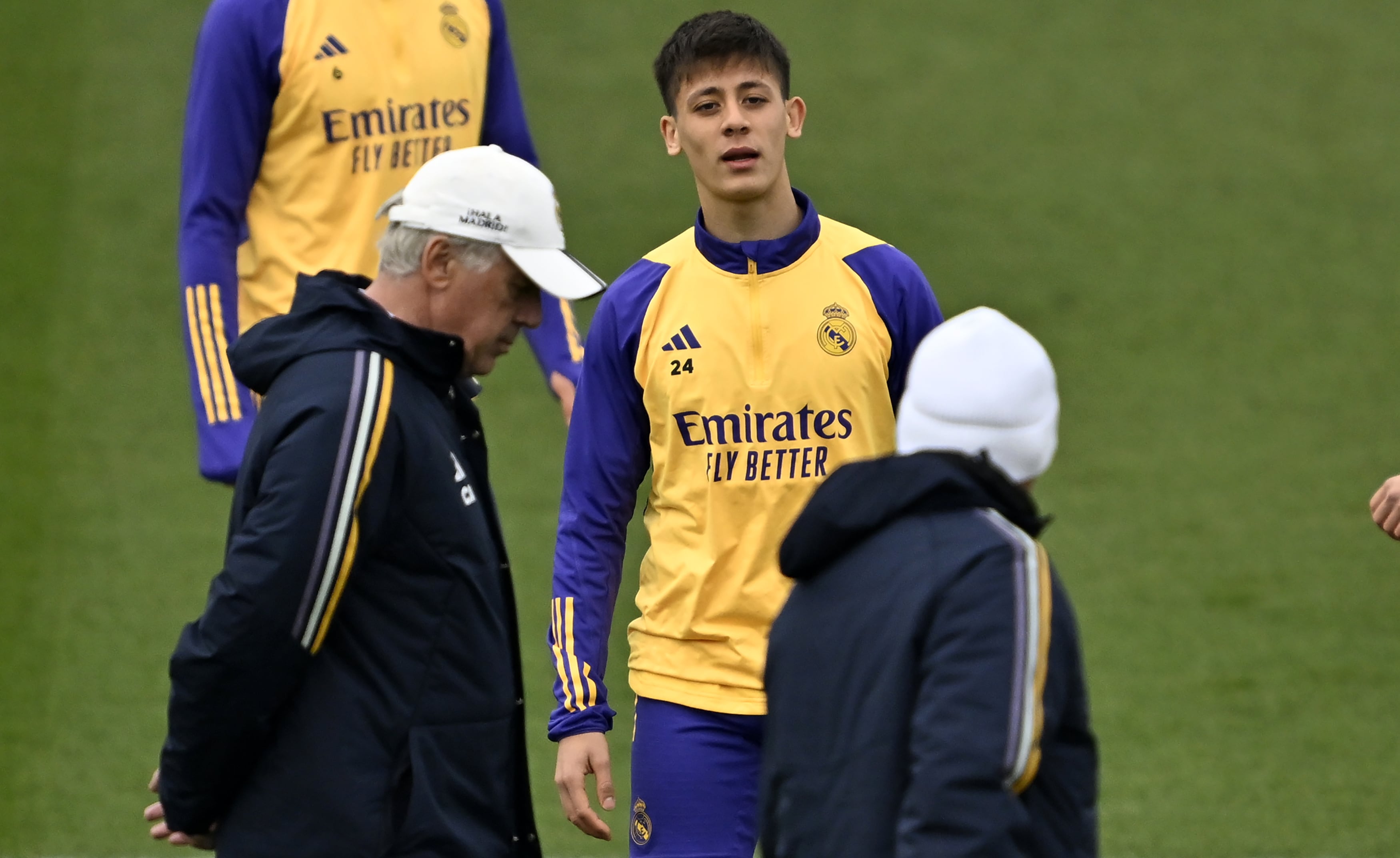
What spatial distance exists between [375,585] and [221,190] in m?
1.65

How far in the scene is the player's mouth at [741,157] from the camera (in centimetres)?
409

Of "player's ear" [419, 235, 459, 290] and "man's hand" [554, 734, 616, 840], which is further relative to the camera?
Answer: "man's hand" [554, 734, 616, 840]

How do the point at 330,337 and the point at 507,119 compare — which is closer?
the point at 330,337

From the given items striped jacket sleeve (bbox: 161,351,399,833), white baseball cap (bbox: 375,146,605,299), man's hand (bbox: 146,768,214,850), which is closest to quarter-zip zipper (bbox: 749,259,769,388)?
white baseball cap (bbox: 375,146,605,299)

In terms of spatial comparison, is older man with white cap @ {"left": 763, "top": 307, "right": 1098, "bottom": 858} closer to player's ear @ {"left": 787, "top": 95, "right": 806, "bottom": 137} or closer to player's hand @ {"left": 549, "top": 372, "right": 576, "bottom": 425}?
player's ear @ {"left": 787, "top": 95, "right": 806, "bottom": 137}

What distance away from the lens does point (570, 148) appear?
47.9 ft

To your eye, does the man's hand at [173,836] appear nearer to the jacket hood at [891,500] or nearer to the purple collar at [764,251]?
the jacket hood at [891,500]

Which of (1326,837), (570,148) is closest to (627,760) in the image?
(1326,837)

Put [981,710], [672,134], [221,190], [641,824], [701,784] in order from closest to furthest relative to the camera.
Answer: [981,710]
[701,784]
[641,824]
[672,134]
[221,190]

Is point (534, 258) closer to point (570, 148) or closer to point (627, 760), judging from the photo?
point (627, 760)

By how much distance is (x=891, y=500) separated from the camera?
2.68 meters

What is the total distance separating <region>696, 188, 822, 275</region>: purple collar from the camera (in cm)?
410

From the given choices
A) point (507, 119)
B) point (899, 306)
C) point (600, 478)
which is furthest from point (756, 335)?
point (507, 119)

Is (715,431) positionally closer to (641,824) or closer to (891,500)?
(641,824)
